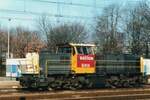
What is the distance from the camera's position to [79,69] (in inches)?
1126

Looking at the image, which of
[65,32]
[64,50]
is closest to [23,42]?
[65,32]

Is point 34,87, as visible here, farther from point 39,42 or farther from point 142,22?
point 39,42

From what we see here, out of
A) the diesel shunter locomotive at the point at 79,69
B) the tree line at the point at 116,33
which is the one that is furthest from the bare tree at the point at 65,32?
the diesel shunter locomotive at the point at 79,69

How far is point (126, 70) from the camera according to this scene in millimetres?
31469

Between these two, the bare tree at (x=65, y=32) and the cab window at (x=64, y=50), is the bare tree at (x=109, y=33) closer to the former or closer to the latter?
the bare tree at (x=65, y=32)

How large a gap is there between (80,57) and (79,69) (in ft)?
2.78

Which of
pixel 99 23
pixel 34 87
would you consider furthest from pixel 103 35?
pixel 34 87

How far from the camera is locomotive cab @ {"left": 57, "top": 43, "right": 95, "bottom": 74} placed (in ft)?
93.1

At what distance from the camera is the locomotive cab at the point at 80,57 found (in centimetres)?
2838

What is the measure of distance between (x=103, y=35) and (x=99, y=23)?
81.5 inches

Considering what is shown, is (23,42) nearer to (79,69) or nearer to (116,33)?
(116,33)

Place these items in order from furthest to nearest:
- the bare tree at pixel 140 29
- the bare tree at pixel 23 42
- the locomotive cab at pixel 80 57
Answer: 1. the bare tree at pixel 23 42
2. the bare tree at pixel 140 29
3. the locomotive cab at pixel 80 57

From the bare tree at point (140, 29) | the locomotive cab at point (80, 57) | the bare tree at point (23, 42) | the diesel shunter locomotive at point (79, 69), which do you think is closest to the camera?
the diesel shunter locomotive at point (79, 69)

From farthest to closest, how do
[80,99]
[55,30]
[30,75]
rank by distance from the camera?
[55,30]
[30,75]
[80,99]
